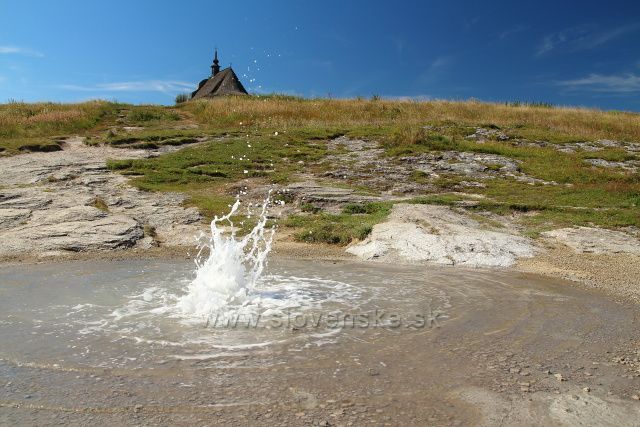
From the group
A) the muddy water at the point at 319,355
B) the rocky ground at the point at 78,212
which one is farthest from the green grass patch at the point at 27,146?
the muddy water at the point at 319,355

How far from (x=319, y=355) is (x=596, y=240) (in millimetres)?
9405

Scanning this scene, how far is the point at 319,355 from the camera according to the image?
540cm

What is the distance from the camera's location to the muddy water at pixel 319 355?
4.20m

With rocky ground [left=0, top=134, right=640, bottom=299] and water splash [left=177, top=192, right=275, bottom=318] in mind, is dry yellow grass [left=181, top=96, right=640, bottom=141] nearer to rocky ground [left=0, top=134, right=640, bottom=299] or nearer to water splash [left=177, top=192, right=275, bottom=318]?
rocky ground [left=0, top=134, right=640, bottom=299]

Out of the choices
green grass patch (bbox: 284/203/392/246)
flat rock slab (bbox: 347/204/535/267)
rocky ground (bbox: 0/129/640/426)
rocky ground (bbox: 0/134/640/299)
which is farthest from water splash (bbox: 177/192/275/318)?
green grass patch (bbox: 284/203/392/246)

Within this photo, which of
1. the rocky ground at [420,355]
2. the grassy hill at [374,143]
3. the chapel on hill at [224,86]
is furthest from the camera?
the chapel on hill at [224,86]

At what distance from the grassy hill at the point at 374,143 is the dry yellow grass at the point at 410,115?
114mm

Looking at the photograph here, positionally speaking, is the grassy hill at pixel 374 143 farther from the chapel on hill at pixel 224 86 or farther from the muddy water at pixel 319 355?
the chapel on hill at pixel 224 86

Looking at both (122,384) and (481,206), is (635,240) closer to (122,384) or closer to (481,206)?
(481,206)

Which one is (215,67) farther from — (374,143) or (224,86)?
(374,143)

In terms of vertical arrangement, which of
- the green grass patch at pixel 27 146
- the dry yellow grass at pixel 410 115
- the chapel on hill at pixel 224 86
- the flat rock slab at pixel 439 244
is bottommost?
the flat rock slab at pixel 439 244

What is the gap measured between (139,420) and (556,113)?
38.2 m

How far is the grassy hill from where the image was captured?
50.7 ft

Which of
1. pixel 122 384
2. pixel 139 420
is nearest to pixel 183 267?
pixel 122 384
